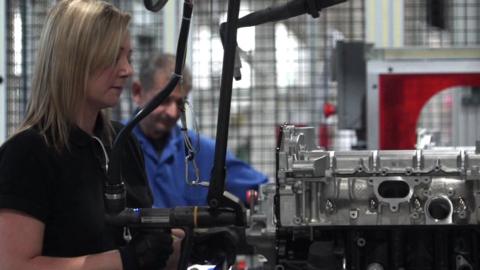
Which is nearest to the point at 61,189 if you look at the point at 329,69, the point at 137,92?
the point at 137,92

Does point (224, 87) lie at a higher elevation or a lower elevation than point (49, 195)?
higher

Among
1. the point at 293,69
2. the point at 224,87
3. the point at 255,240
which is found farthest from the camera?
the point at 293,69

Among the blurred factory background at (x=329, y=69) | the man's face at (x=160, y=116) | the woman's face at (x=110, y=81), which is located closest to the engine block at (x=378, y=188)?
the woman's face at (x=110, y=81)

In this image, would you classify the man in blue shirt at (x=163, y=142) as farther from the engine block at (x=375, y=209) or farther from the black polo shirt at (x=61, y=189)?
the engine block at (x=375, y=209)

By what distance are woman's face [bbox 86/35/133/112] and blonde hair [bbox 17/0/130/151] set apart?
0.06ft

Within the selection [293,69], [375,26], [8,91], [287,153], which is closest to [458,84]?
[375,26]

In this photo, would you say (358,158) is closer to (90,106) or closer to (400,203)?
(400,203)

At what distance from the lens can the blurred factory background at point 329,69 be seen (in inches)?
187

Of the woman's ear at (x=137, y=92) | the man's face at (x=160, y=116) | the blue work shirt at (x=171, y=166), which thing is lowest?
the blue work shirt at (x=171, y=166)

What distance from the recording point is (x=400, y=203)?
2264 mm

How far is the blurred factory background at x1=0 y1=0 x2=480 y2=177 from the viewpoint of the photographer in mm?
4750

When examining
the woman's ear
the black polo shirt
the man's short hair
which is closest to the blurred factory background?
the man's short hair

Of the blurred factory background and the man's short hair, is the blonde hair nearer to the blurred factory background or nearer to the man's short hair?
the blurred factory background

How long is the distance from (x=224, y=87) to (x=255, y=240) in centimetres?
56
